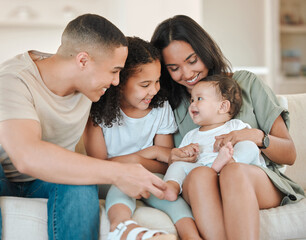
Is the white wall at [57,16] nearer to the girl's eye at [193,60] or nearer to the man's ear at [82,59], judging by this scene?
the girl's eye at [193,60]

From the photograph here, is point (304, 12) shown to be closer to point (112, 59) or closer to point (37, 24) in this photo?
point (37, 24)

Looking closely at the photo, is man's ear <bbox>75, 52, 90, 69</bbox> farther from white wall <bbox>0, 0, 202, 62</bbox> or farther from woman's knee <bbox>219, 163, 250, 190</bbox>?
white wall <bbox>0, 0, 202, 62</bbox>

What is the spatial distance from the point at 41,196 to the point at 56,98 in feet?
1.16

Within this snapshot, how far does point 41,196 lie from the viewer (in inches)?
57.7

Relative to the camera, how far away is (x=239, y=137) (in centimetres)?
154

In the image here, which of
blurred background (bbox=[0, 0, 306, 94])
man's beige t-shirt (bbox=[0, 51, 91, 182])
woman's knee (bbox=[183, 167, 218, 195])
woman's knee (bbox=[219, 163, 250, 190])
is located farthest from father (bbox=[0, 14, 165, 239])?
blurred background (bbox=[0, 0, 306, 94])

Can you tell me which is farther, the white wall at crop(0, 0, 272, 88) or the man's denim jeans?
the white wall at crop(0, 0, 272, 88)

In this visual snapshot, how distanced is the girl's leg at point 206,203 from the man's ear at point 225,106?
1.21 feet

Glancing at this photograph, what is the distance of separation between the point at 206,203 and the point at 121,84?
0.66 m

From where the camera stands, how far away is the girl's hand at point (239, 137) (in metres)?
1.54

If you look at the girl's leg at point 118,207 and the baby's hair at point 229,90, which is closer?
the girl's leg at point 118,207

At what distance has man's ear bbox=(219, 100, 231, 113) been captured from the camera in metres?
1.68

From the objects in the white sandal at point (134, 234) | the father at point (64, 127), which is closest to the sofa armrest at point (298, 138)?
the father at point (64, 127)

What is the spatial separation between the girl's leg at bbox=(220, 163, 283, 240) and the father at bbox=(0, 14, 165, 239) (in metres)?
0.22
